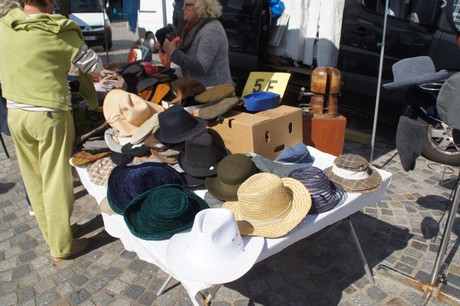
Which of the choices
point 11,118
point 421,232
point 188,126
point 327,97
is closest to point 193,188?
point 188,126

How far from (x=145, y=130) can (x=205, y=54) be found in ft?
3.61

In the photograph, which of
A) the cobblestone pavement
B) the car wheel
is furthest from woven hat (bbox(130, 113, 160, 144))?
the car wheel

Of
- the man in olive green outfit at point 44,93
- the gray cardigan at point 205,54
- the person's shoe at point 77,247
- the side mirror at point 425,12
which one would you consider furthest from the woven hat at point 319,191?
the side mirror at point 425,12

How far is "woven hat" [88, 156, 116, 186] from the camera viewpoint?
2.38 m

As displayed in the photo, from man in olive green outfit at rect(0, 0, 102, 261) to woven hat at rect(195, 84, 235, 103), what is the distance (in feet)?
2.76

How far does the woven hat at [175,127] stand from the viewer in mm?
2439

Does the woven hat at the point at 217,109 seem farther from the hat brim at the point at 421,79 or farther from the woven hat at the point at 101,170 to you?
the hat brim at the point at 421,79

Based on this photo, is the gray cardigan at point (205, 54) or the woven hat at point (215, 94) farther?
the gray cardigan at point (205, 54)

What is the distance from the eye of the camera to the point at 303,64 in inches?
246

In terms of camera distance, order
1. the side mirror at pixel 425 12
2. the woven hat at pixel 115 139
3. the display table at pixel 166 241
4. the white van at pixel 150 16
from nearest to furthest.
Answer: the display table at pixel 166 241 < the woven hat at pixel 115 139 < the side mirror at pixel 425 12 < the white van at pixel 150 16

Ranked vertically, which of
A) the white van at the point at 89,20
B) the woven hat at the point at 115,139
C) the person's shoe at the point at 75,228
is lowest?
the person's shoe at the point at 75,228

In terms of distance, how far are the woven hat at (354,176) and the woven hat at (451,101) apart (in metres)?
0.48

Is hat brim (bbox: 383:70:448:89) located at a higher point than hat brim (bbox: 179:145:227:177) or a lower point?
higher

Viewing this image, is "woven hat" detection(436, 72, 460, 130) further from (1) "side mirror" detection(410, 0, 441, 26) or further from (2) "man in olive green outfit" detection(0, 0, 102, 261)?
(1) "side mirror" detection(410, 0, 441, 26)
